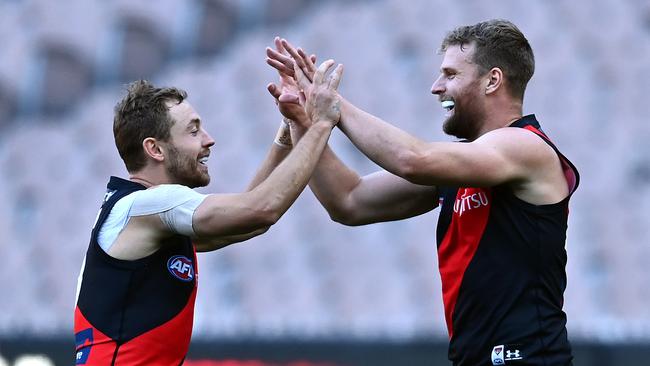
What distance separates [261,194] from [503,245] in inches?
41.2

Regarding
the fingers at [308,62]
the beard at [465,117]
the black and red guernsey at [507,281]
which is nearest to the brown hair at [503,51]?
the beard at [465,117]

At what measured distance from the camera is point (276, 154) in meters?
5.73

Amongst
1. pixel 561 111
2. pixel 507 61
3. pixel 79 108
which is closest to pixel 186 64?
pixel 79 108

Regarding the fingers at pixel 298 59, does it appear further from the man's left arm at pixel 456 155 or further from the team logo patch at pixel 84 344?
the team logo patch at pixel 84 344

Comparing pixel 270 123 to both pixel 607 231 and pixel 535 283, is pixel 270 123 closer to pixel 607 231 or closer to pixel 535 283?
pixel 607 231

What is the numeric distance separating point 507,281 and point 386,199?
96 cm

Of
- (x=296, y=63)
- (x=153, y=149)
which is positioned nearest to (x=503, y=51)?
(x=296, y=63)

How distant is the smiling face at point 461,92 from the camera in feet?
16.7

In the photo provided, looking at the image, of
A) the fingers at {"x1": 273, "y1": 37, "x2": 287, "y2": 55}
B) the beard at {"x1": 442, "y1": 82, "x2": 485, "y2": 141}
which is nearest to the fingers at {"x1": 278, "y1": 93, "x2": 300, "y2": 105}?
the fingers at {"x1": 273, "y1": 37, "x2": 287, "y2": 55}

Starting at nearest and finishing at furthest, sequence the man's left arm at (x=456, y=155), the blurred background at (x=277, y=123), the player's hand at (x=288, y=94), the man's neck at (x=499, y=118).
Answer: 1. the man's left arm at (x=456, y=155)
2. the man's neck at (x=499, y=118)
3. the player's hand at (x=288, y=94)
4. the blurred background at (x=277, y=123)

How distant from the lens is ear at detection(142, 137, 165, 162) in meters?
5.04

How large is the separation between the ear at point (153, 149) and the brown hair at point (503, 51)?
1409 mm

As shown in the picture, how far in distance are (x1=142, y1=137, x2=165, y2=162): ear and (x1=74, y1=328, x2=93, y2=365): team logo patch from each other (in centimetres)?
80

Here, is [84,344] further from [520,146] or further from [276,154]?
[520,146]
